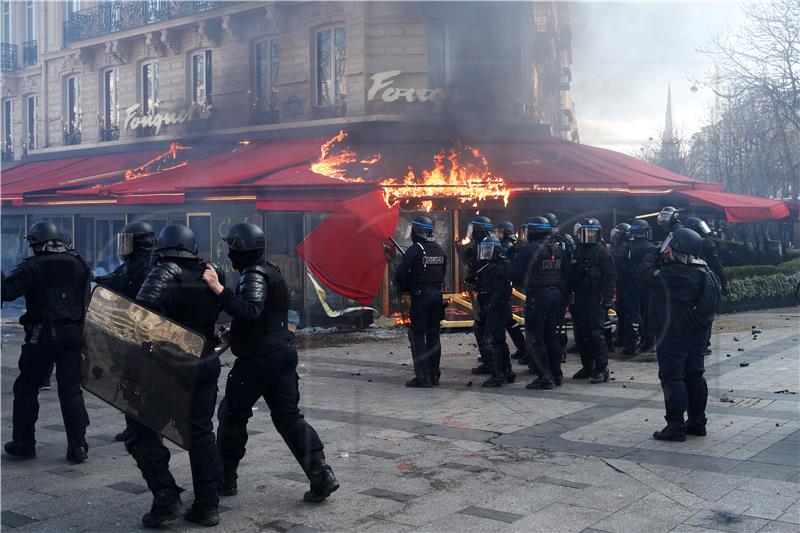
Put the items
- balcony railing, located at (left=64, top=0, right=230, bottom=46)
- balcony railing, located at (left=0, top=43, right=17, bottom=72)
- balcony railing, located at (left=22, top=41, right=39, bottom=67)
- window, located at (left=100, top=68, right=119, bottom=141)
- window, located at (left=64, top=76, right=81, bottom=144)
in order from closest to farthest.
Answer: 1. balcony railing, located at (left=64, top=0, right=230, bottom=46)
2. window, located at (left=100, top=68, right=119, bottom=141)
3. window, located at (left=64, top=76, right=81, bottom=144)
4. balcony railing, located at (left=22, top=41, right=39, bottom=67)
5. balcony railing, located at (left=0, top=43, right=17, bottom=72)

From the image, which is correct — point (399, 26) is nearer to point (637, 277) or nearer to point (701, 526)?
point (637, 277)

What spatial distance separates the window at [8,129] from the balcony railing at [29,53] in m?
1.41

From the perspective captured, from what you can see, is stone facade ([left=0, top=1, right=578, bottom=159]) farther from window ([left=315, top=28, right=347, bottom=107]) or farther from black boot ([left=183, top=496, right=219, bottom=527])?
black boot ([left=183, top=496, right=219, bottom=527])

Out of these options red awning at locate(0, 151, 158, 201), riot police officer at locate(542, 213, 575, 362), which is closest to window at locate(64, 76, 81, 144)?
red awning at locate(0, 151, 158, 201)

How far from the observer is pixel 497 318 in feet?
31.8

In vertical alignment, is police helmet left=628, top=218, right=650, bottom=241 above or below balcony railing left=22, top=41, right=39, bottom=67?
below

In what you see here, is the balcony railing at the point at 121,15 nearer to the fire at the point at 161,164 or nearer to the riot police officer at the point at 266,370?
the fire at the point at 161,164

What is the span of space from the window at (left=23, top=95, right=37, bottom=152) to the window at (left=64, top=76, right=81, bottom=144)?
2.02 metres

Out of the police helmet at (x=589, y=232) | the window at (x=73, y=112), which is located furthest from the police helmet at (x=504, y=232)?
the window at (x=73, y=112)

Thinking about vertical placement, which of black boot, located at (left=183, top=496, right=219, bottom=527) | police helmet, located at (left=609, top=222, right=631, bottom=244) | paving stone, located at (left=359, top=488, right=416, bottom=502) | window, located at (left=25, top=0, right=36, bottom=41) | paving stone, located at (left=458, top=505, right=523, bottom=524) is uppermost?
window, located at (left=25, top=0, right=36, bottom=41)

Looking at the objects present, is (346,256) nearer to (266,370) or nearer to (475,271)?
(475,271)

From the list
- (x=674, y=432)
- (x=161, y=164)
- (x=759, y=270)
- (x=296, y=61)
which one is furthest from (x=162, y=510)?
(x=161, y=164)

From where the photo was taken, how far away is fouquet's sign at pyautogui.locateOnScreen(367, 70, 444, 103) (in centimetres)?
1733

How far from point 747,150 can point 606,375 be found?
2634cm
